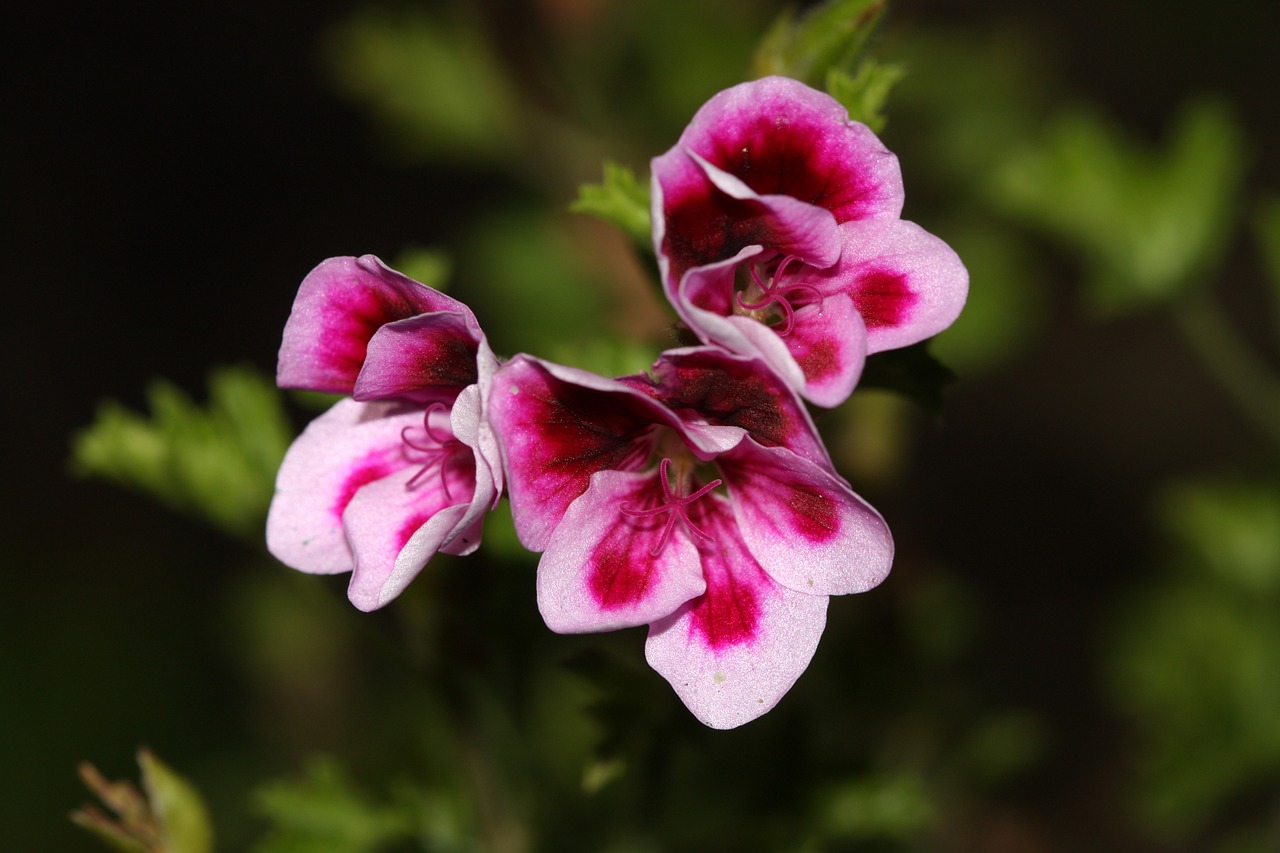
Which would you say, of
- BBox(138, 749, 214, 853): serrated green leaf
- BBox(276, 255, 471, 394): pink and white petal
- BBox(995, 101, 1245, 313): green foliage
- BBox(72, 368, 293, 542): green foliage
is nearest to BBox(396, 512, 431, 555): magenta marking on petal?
BBox(276, 255, 471, 394): pink and white petal

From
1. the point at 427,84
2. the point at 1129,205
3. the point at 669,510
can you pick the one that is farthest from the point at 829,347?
the point at 427,84

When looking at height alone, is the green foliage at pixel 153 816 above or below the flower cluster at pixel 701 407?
below

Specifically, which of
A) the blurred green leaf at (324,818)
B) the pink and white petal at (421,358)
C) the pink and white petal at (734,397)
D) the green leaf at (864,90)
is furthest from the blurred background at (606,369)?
the pink and white petal at (421,358)

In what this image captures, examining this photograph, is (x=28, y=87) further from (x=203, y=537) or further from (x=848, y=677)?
(x=848, y=677)

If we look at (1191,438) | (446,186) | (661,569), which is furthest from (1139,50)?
(661,569)

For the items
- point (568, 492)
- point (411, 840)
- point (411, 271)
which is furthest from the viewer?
point (411, 840)

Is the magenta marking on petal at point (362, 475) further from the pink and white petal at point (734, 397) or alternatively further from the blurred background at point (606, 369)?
the pink and white petal at point (734, 397)

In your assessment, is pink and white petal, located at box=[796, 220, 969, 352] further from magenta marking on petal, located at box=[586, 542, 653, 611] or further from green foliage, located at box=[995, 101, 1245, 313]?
green foliage, located at box=[995, 101, 1245, 313]
